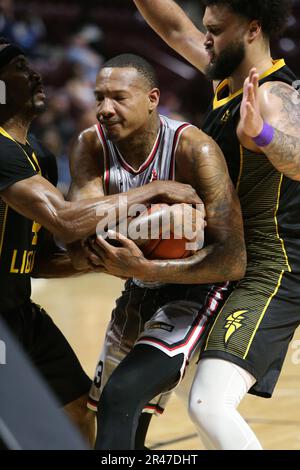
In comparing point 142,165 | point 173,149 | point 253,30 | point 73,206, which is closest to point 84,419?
point 73,206

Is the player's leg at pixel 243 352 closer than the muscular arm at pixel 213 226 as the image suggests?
Yes

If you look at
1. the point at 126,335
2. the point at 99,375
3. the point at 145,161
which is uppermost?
the point at 145,161

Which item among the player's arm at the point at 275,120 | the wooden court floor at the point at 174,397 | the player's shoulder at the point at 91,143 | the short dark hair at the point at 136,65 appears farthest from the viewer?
the wooden court floor at the point at 174,397

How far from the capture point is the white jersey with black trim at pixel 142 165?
346 cm

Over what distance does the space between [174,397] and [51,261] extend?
7.39 feet

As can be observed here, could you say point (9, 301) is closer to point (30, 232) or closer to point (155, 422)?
point (30, 232)

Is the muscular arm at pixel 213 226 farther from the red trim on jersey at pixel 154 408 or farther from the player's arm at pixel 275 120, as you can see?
the red trim on jersey at pixel 154 408

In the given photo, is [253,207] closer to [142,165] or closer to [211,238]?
[211,238]

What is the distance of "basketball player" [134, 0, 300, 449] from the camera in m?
3.14

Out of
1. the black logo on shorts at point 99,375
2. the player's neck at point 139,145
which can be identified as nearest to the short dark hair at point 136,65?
the player's neck at point 139,145

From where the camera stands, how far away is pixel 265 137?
312cm

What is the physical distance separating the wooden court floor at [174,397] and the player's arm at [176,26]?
2.31 m

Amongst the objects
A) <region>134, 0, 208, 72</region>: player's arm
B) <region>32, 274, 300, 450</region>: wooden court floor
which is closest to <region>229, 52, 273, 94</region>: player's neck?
<region>134, 0, 208, 72</region>: player's arm

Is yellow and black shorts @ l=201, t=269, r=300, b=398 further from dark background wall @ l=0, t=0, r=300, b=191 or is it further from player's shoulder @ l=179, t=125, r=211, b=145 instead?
dark background wall @ l=0, t=0, r=300, b=191
